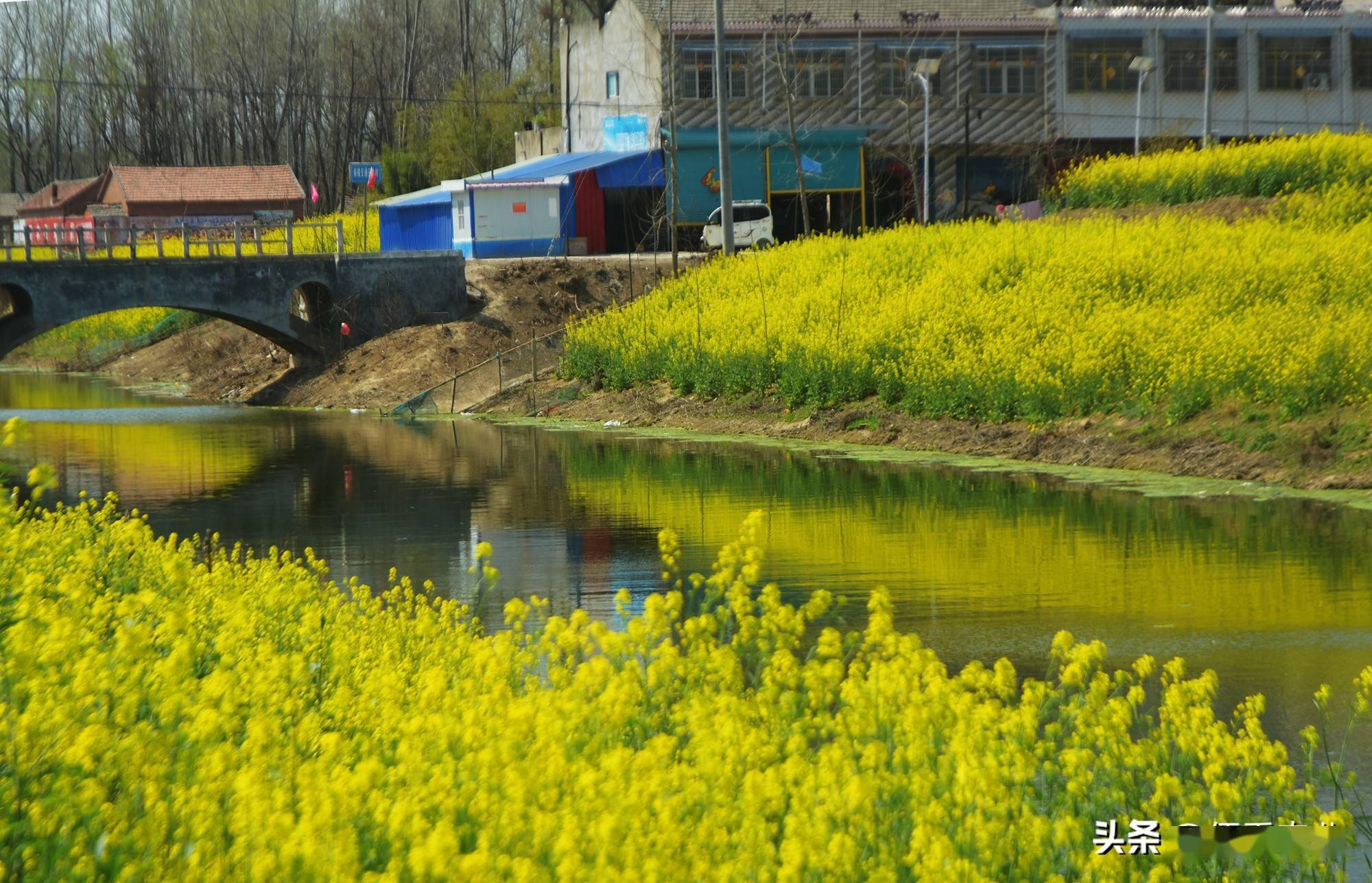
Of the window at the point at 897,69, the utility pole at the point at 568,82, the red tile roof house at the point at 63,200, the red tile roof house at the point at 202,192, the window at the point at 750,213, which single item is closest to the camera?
the window at the point at 750,213

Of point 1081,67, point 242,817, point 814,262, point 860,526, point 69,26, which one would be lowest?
point 860,526

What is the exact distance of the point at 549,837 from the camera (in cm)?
479

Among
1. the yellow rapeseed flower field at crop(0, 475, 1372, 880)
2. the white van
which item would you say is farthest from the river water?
the white van

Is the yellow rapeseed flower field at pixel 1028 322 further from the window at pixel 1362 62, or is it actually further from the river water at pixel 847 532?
the window at pixel 1362 62

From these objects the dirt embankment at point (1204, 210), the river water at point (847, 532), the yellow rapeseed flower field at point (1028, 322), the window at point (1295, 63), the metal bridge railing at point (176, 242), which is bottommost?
the river water at point (847, 532)

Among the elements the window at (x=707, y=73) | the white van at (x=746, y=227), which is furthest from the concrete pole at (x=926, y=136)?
the window at (x=707, y=73)

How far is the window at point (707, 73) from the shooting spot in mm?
50062

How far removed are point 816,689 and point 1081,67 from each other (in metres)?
48.1

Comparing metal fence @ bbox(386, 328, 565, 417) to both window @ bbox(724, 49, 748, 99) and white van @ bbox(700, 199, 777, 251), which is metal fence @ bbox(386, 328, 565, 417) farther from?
window @ bbox(724, 49, 748, 99)

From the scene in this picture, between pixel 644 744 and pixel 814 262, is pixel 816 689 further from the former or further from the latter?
pixel 814 262

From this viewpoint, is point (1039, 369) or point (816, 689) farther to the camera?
point (1039, 369)

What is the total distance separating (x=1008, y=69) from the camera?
2015 inches

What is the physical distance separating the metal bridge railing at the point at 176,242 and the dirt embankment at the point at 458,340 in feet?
10.7

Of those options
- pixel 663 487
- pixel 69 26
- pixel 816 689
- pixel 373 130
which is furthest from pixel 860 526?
pixel 69 26
